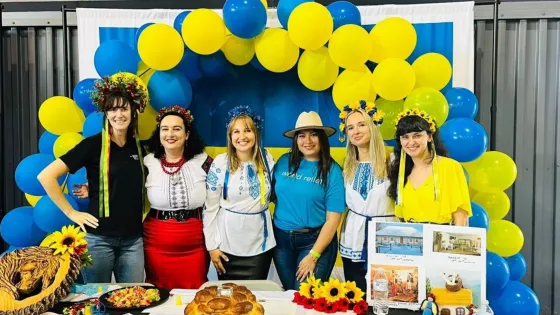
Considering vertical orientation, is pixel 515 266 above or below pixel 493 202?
below

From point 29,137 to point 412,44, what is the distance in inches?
127

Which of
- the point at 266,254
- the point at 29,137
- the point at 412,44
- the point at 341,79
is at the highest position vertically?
the point at 412,44

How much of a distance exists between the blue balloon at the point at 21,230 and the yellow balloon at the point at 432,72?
2.68m

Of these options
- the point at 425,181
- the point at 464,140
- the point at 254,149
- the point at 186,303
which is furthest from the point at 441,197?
the point at 186,303

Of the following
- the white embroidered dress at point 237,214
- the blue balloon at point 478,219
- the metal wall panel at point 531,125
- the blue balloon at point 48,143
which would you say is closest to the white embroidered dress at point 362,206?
the white embroidered dress at point 237,214

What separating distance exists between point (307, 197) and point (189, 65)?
1.19 metres

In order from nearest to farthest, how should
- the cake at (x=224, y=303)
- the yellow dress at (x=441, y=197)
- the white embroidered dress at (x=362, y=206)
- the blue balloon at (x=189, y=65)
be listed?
the cake at (x=224, y=303) → the yellow dress at (x=441, y=197) → the white embroidered dress at (x=362, y=206) → the blue balloon at (x=189, y=65)

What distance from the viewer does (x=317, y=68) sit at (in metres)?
3.15

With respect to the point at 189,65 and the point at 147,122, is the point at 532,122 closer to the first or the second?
the point at 189,65

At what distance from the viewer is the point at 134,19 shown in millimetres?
3701

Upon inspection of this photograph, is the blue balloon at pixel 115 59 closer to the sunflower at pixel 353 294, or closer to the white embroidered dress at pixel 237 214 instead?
the white embroidered dress at pixel 237 214

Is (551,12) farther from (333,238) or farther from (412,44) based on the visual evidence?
(333,238)

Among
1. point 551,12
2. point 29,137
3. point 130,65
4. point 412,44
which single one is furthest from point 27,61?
point 551,12

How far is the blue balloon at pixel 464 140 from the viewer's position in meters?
2.91
